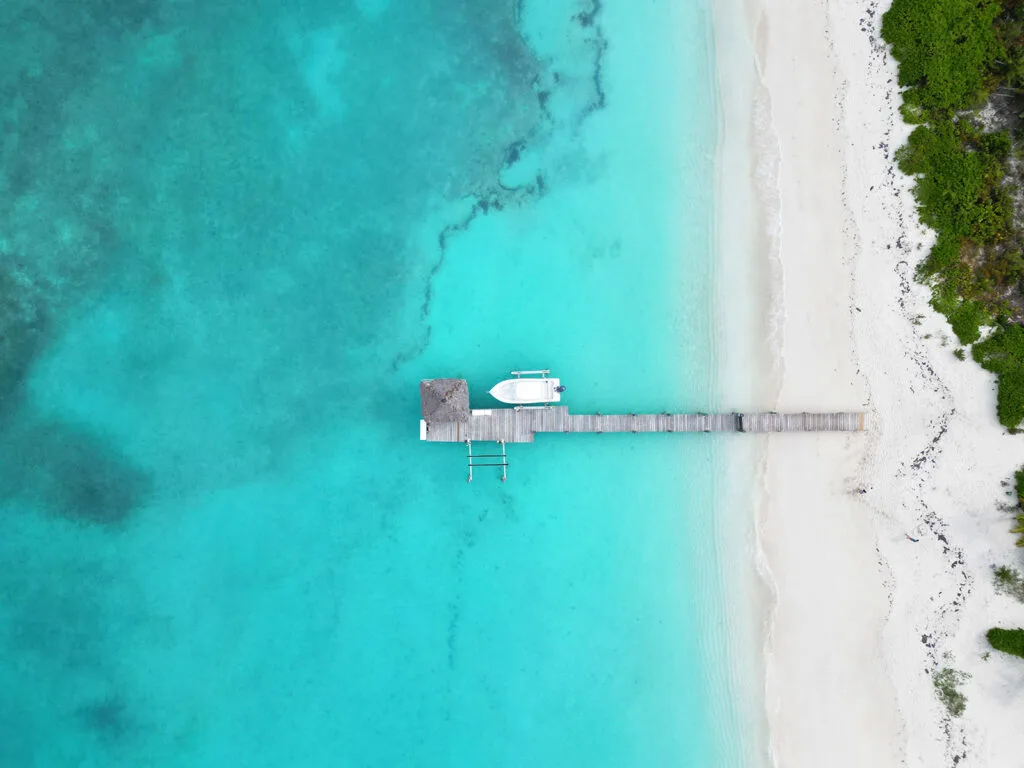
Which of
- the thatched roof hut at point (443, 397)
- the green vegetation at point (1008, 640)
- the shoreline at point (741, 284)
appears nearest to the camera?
the thatched roof hut at point (443, 397)

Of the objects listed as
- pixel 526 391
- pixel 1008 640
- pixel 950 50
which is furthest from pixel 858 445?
pixel 950 50

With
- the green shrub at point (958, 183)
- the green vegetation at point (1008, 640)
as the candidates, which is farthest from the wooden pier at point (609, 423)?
the green vegetation at point (1008, 640)

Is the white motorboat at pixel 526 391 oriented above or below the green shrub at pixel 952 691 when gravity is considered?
above

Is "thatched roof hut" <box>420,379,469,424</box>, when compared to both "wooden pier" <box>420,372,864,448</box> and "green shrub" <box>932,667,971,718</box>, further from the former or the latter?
"green shrub" <box>932,667,971,718</box>

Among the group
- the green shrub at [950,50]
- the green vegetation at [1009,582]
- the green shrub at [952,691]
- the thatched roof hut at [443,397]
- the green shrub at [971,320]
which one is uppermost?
the green shrub at [950,50]

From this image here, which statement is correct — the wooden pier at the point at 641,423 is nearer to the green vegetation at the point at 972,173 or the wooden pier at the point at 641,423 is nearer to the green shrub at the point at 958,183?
the green vegetation at the point at 972,173

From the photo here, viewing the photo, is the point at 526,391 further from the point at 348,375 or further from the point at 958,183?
the point at 958,183
